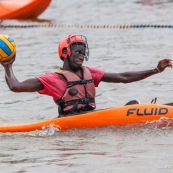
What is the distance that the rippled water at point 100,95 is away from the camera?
8047mm

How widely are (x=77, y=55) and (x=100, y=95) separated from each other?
3471mm

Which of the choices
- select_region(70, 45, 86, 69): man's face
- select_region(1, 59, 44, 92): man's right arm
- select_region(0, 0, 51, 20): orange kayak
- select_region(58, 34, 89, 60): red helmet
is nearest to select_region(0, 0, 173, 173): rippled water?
select_region(0, 0, 51, 20): orange kayak

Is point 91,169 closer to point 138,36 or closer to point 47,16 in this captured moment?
point 138,36

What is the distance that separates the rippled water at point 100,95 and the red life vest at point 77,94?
31cm

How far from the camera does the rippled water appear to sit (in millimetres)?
8047

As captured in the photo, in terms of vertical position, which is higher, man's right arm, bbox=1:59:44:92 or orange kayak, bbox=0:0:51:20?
orange kayak, bbox=0:0:51:20

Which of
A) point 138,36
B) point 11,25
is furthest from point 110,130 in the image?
point 11,25

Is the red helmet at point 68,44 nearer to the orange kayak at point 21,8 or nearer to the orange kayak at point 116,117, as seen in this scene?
the orange kayak at point 116,117

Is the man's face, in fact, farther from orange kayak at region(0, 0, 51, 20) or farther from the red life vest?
orange kayak at region(0, 0, 51, 20)

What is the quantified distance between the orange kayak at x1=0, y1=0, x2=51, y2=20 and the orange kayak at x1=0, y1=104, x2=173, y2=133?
12819 mm

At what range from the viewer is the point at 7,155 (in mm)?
8547

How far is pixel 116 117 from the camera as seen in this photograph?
948cm

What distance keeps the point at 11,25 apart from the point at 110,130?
12.3 meters

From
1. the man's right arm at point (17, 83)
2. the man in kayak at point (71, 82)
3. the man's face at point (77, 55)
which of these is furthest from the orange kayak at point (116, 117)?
the man's face at point (77, 55)
